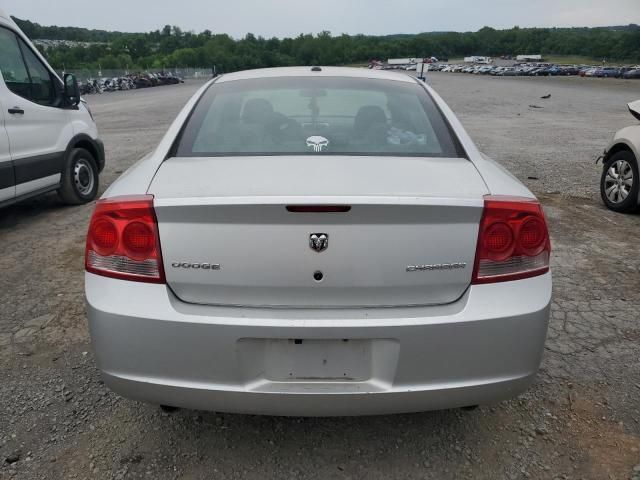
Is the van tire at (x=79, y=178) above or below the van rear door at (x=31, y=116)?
below

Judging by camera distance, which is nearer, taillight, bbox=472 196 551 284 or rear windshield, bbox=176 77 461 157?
taillight, bbox=472 196 551 284

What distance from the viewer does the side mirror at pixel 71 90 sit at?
232 inches

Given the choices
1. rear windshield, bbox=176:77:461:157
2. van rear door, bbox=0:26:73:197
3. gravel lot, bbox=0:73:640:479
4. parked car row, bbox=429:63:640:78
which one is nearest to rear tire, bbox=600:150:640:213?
gravel lot, bbox=0:73:640:479

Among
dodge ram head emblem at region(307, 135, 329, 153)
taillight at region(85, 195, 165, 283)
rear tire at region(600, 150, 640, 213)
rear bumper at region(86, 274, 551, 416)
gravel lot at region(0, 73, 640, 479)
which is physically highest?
dodge ram head emblem at region(307, 135, 329, 153)

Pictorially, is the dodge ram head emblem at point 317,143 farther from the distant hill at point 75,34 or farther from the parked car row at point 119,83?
the distant hill at point 75,34

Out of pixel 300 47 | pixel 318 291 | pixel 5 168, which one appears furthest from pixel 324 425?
pixel 300 47

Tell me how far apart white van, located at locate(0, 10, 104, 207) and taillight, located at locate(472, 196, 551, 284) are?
4772mm

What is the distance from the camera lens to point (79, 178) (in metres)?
6.43

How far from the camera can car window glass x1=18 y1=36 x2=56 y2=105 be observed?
5613mm

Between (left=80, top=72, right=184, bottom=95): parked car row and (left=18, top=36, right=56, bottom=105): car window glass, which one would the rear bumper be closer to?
(left=18, top=36, right=56, bottom=105): car window glass

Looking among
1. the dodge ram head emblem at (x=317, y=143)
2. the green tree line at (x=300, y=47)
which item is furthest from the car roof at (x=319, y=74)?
the green tree line at (x=300, y=47)

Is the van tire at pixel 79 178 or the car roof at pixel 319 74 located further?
the van tire at pixel 79 178

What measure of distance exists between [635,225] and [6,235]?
6.61 metres

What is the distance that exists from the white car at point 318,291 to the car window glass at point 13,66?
13.8 ft
